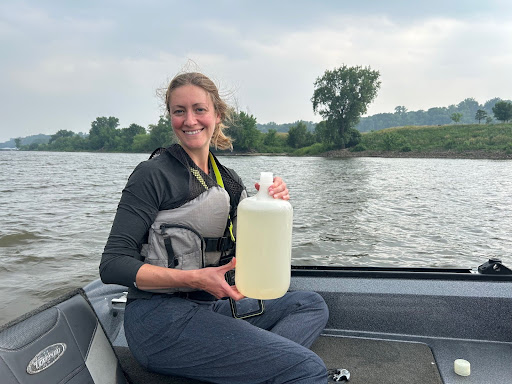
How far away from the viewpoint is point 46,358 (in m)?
1.50

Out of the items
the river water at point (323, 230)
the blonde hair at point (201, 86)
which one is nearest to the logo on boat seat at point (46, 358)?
the blonde hair at point (201, 86)

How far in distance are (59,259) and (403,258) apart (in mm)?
6400

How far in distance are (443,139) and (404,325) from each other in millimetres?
59452

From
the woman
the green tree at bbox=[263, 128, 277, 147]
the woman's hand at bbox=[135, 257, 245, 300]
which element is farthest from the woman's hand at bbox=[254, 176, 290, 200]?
the green tree at bbox=[263, 128, 277, 147]

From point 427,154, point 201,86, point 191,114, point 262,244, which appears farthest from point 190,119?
point 427,154

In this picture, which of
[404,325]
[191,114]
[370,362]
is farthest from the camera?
[404,325]

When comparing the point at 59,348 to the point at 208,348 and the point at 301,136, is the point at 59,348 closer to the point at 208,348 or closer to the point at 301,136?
the point at 208,348

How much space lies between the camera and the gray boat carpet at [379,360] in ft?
7.49

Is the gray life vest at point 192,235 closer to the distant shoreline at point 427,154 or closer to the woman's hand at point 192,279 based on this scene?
the woman's hand at point 192,279

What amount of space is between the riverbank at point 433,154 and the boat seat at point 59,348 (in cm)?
5143

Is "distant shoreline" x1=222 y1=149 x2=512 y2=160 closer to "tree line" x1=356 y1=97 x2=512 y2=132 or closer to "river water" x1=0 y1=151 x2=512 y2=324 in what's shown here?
"river water" x1=0 y1=151 x2=512 y2=324

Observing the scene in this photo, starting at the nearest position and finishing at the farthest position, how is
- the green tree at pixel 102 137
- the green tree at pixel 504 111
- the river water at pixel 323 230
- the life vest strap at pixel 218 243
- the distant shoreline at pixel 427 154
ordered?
the life vest strap at pixel 218 243 < the river water at pixel 323 230 < the distant shoreline at pixel 427 154 < the green tree at pixel 504 111 < the green tree at pixel 102 137

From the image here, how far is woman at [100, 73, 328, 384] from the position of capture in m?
1.76

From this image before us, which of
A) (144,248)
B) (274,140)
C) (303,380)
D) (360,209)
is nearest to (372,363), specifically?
(303,380)
